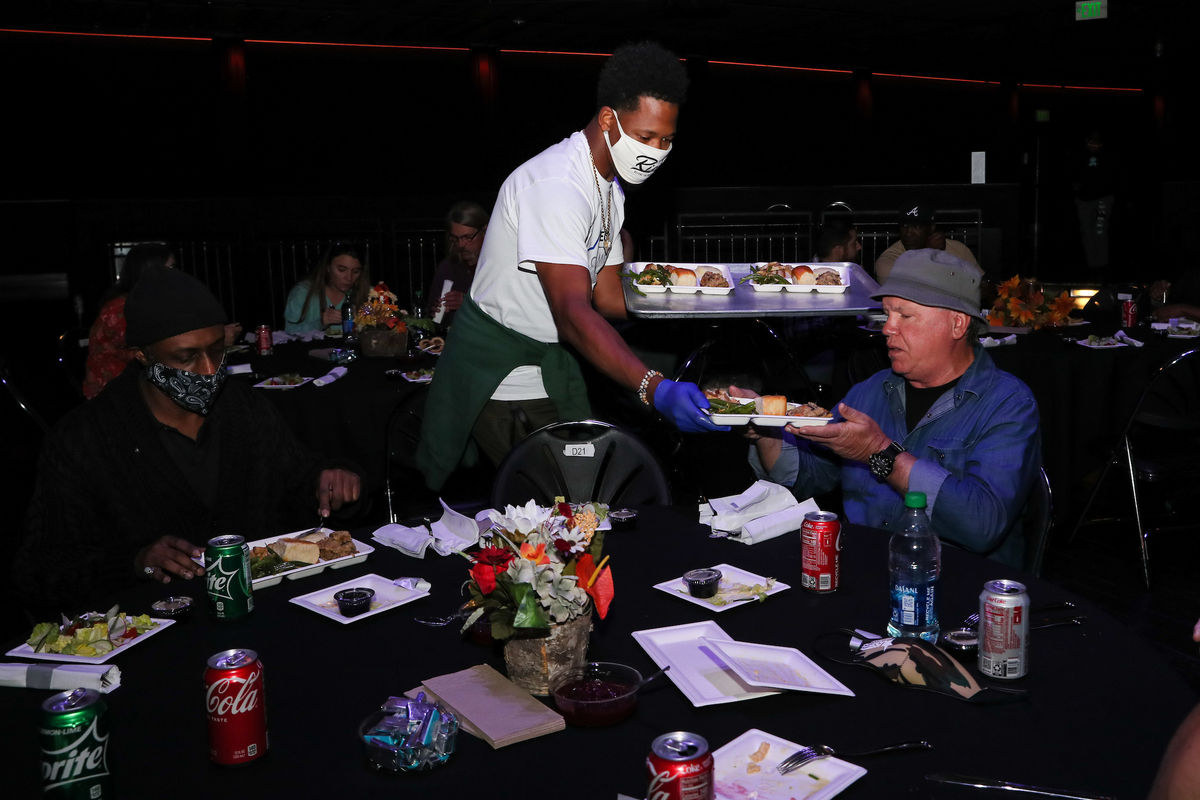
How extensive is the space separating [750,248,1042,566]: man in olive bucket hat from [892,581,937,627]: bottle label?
476 millimetres

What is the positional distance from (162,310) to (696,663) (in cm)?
161

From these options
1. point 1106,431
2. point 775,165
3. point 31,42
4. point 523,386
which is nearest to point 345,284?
point 523,386

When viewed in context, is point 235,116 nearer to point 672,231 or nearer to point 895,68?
point 672,231

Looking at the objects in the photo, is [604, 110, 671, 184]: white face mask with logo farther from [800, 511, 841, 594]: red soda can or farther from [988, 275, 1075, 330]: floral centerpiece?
[988, 275, 1075, 330]: floral centerpiece

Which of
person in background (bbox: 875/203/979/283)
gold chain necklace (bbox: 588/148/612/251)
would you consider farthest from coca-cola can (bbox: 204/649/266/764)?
person in background (bbox: 875/203/979/283)

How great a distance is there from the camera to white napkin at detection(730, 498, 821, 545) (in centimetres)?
228

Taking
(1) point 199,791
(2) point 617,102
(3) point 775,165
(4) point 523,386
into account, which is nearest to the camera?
(1) point 199,791

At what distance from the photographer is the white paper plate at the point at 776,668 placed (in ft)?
5.14

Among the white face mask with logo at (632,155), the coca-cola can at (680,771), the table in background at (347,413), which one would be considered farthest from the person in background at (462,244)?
the coca-cola can at (680,771)

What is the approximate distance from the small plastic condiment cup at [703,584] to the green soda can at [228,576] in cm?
84

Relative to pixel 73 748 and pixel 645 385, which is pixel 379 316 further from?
pixel 73 748

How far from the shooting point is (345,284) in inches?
236

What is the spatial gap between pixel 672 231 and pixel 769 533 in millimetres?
9165

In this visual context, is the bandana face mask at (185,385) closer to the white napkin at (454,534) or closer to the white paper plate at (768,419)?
the white napkin at (454,534)
